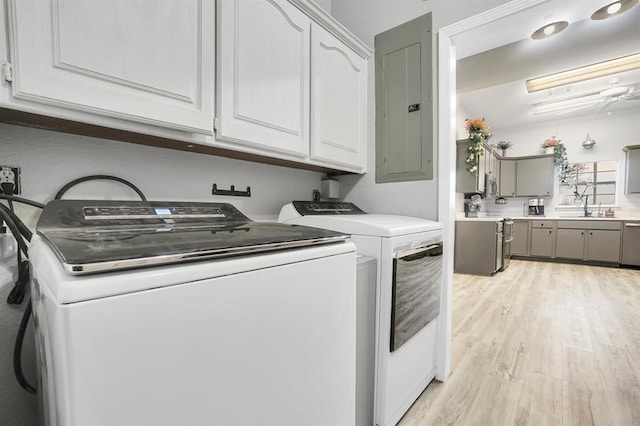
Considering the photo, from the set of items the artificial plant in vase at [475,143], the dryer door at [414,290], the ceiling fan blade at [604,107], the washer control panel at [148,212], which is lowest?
the dryer door at [414,290]

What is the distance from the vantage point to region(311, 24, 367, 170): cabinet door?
5.00 feet

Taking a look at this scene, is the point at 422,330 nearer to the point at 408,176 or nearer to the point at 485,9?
the point at 408,176

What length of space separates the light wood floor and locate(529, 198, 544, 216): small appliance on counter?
251 centimetres

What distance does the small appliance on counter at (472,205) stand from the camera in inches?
186

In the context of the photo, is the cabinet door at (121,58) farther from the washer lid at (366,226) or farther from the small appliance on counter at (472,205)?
the small appliance on counter at (472,205)

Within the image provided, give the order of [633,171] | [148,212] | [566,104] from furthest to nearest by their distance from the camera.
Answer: [633,171]
[566,104]
[148,212]

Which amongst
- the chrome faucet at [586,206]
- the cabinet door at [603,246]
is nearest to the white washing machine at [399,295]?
the cabinet door at [603,246]

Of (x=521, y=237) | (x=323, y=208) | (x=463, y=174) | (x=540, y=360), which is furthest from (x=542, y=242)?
(x=323, y=208)

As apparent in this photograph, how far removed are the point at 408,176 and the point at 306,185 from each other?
67 centimetres

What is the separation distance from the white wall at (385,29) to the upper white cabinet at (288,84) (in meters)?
0.17

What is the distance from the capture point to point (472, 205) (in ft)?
15.9

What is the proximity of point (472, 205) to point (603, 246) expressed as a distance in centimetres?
222

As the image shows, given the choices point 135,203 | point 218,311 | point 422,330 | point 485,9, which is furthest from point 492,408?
point 485,9

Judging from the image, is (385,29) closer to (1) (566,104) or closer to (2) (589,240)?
(1) (566,104)
